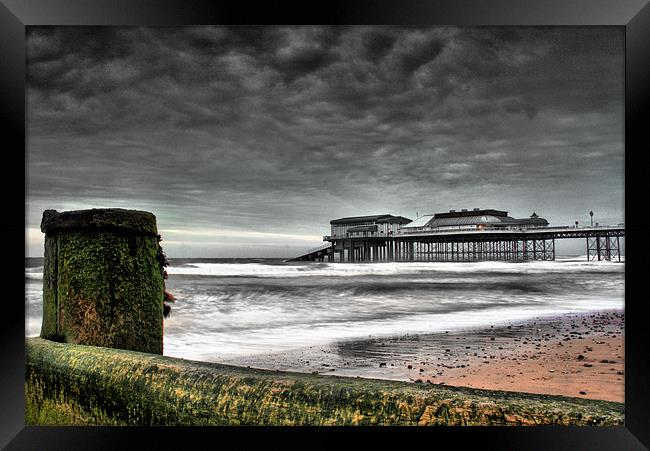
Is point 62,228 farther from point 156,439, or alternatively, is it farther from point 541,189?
point 541,189

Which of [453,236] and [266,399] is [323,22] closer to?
[266,399]

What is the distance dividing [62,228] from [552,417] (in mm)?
1435

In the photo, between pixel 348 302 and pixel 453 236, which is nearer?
pixel 348 302

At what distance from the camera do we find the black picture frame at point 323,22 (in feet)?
6.36

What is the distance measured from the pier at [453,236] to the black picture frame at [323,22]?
1434 centimetres

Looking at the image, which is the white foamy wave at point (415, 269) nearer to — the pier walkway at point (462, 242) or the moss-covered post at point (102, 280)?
the pier walkway at point (462, 242)

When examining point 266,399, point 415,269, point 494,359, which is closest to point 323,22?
point 266,399

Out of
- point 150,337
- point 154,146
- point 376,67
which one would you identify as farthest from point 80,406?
point 376,67

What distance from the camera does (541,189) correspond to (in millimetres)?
6395

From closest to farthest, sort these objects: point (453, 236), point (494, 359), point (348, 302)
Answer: point (494, 359), point (348, 302), point (453, 236)

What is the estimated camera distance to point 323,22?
2.04 metres

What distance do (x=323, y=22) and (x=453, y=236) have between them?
17301 millimetres

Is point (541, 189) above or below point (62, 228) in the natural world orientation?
above

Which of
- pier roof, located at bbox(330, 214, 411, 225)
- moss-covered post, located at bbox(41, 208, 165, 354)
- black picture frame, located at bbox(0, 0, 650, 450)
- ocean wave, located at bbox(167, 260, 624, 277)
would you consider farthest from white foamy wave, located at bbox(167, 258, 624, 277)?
moss-covered post, located at bbox(41, 208, 165, 354)
